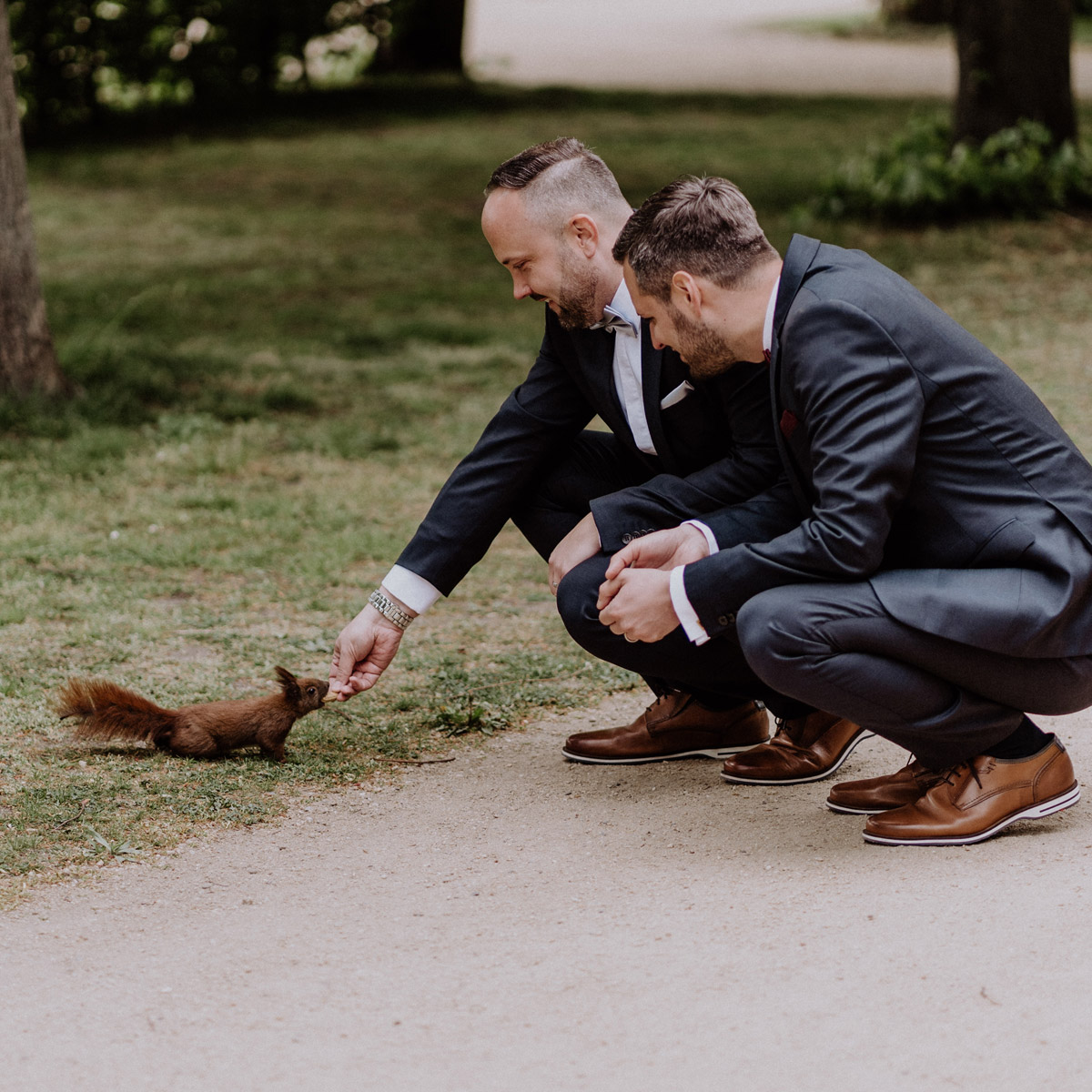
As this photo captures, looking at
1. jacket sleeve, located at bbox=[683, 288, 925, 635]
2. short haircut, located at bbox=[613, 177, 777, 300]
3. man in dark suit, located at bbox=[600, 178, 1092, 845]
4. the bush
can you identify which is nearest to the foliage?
the bush

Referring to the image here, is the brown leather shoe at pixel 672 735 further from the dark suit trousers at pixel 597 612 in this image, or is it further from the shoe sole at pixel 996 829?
the shoe sole at pixel 996 829

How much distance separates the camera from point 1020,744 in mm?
3203

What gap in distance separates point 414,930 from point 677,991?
1.91 feet

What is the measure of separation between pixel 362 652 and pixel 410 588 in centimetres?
20

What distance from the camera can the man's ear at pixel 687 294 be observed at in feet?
10.0

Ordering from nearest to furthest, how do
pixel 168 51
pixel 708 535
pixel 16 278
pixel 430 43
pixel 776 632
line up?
pixel 776 632, pixel 708 535, pixel 16 278, pixel 168 51, pixel 430 43

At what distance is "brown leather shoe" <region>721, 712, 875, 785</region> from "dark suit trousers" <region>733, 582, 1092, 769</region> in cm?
54

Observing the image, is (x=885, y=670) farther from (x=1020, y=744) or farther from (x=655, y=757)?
(x=655, y=757)

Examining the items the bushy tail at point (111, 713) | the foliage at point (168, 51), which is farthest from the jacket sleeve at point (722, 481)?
the foliage at point (168, 51)

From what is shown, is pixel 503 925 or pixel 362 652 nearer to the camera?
pixel 503 925

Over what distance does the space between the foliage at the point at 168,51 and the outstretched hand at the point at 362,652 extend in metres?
11.6

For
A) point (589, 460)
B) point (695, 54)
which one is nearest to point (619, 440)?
point (589, 460)

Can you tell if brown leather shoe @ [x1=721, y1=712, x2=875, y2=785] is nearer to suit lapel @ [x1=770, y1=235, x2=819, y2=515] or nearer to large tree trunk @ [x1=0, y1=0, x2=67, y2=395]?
suit lapel @ [x1=770, y1=235, x2=819, y2=515]

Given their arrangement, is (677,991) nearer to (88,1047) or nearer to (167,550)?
(88,1047)
